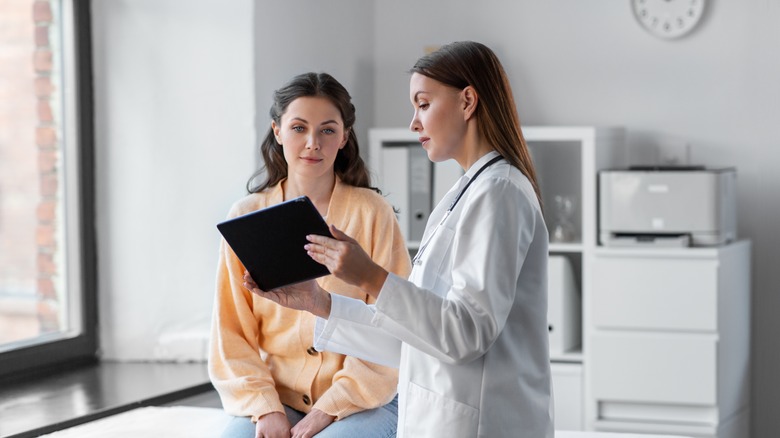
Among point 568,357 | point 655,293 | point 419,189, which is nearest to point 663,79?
point 655,293

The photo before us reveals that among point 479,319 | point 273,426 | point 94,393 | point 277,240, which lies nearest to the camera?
point 479,319

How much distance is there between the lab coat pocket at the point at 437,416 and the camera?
1.54 metres

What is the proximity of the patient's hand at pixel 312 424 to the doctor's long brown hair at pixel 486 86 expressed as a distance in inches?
29.3

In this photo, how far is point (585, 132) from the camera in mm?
3691

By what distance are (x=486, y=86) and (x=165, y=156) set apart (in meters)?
1.91

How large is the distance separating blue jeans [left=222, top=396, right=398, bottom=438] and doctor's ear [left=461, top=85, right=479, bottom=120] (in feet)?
2.53

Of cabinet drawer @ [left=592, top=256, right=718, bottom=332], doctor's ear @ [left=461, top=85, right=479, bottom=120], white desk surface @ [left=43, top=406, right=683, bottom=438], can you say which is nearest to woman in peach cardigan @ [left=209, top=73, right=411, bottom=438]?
white desk surface @ [left=43, top=406, right=683, bottom=438]

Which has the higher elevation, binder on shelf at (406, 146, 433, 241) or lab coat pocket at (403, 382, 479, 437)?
binder on shelf at (406, 146, 433, 241)

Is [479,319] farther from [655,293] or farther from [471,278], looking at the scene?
[655,293]

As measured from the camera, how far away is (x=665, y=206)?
11.7ft

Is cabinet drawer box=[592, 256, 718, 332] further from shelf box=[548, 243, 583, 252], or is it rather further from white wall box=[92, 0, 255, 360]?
white wall box=[92, 0, 255, 360]

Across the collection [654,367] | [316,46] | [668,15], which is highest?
[668,15]

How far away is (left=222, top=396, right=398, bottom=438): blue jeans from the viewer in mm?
2086

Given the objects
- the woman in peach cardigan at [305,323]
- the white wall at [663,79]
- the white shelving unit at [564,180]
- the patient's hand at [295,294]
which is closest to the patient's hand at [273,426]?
the woman in peach cardigan at [305,323]
